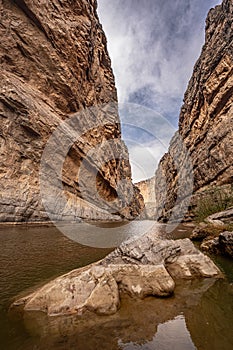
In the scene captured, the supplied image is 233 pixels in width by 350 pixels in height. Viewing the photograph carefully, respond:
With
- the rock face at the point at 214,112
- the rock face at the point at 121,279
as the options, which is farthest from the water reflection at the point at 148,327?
the rock face at the point at 214,112

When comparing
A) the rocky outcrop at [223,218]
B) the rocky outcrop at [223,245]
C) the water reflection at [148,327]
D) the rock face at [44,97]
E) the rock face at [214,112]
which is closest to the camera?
the water reflection at [148,327]

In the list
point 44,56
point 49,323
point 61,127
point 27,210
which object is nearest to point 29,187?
point 27,210

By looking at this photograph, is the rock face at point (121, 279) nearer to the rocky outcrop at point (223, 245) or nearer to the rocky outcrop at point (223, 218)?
the rocky outcrop at point (223, 245)

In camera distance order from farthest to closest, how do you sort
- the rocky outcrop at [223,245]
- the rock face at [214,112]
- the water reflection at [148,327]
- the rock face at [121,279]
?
the rock face at [214,112]
the rocky outcrop at [223,245]
the rock face at [121,279]
the water reflection at [148,327]

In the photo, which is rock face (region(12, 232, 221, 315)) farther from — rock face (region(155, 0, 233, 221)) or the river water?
rock face (region(155, 0, 233, 221))

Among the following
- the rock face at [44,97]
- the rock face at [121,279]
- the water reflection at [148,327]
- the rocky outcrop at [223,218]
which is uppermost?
the rock face at [44,97]

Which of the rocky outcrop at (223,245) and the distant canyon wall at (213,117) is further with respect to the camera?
the distant canyon wall at (213,117)

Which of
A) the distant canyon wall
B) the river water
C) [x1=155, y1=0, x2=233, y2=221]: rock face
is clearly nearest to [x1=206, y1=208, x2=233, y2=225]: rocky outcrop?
the river water
